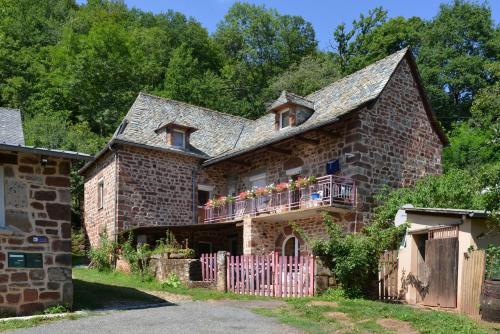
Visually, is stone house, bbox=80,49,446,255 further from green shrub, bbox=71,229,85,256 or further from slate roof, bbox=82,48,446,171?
green shrub, bbox=71,229,85,256

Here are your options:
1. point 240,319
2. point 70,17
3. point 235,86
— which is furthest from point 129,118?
point 70,17

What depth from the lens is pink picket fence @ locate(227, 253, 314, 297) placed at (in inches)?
536

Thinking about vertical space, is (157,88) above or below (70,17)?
below

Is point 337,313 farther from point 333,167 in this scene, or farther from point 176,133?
point 176,133

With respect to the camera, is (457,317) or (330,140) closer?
(457,317)

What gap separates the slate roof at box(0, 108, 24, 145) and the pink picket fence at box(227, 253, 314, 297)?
260 inches

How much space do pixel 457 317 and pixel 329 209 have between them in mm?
7183

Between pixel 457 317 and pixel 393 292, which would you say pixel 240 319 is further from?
pixel 393 292

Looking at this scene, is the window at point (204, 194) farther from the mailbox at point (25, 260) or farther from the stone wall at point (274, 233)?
the mailbox at point (25, 260)

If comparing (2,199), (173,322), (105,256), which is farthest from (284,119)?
(173,322)

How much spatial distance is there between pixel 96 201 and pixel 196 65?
2096 cm

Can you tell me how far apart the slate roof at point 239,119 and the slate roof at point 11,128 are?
687cm

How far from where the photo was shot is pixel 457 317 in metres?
9.92

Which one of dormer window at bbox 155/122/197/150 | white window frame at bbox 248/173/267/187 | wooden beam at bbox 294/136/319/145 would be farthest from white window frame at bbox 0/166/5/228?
white window frame at bbox 248/173/267/187
